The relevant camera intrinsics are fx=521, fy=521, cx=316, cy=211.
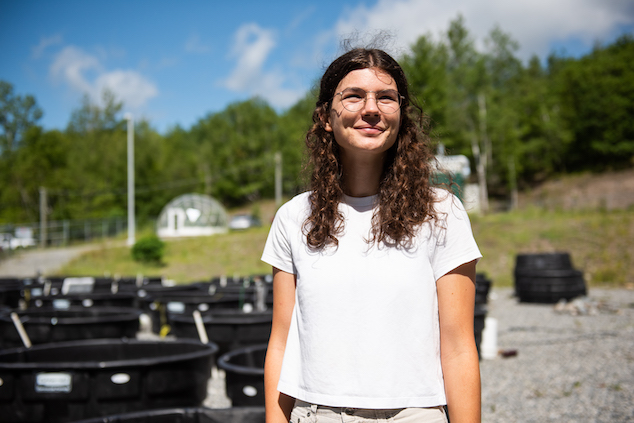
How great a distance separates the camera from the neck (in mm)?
1789

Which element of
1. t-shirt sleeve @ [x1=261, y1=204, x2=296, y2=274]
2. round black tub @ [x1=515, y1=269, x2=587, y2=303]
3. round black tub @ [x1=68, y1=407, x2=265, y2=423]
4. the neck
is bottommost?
round black tub @ [x1=515, y1=269, x2=587, y2=303]

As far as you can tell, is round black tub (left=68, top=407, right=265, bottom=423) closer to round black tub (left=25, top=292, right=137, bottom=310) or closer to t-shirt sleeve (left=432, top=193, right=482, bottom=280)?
t-shirt sleeve (left=432, top=193, right=482, bottom=280)

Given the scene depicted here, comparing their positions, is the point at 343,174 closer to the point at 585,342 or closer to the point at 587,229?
the point at 585,342

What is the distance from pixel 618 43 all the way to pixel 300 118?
38761 millimetres

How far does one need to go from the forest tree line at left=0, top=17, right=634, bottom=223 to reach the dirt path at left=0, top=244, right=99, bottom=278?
1837 centimetres

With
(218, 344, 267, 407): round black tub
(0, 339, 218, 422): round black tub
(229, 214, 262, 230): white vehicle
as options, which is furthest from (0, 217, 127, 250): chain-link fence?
(218, 344, 267, 407): round black tub

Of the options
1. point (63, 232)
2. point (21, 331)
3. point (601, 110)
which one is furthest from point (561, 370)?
point (601, 110)

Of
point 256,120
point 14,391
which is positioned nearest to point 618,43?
point 256,120

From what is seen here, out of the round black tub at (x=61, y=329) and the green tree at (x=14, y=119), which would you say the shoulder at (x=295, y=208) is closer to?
the round black tub at (x=61, y=329)

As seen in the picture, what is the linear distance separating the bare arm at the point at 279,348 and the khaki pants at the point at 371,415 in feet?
0.54

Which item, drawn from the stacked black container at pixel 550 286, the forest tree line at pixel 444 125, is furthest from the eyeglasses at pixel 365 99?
the forest tree line at pixel 444 125

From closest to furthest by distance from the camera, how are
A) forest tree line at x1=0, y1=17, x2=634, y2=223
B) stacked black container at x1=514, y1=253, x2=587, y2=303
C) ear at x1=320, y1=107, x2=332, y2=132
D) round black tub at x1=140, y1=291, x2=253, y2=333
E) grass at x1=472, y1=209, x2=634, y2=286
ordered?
ear at x1=320, y1=107, x2=332, y2=132
round black tub at x1=140, y1=291, x2=253, y2=333
stacked black container at x1=514, y1=253, x2=587, y2=303
grass at x1=472, y1=209, x2=634, y2=286
forest tree line at x1=0, y1=17, x2=634, y2=223

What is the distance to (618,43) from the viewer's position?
5944cm

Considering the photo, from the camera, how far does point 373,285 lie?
5.22 ft
